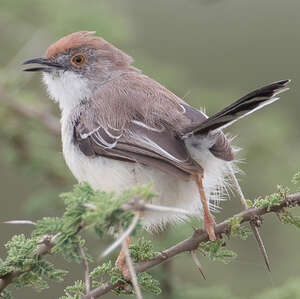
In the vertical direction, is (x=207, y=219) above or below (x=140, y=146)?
below

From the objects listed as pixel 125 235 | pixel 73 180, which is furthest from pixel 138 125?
pixel 125 235

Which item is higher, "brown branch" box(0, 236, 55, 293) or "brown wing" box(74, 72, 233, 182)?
"brown wing" box(74, 72, 233, 182)

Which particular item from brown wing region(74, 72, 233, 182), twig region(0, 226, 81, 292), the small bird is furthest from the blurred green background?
twig region(0, 226, 81, 292)

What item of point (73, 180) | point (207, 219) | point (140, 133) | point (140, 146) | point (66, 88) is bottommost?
point (207, 219)

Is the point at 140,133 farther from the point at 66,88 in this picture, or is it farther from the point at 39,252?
the point at 39,252

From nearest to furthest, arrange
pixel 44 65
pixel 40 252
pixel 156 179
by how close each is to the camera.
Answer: pixel 40 252, pixel 156 179, pixel 44 65

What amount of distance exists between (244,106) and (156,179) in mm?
804

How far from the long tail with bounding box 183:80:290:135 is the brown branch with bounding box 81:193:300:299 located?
63cm

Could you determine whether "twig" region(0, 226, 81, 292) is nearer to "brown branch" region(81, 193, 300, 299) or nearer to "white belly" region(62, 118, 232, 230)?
"brown branch" region(81, 193, 300, 299)

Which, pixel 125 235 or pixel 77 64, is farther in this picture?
pixel 77 64

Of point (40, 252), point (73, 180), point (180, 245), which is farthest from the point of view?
point (73, 180)

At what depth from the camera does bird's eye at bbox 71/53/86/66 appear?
17.7ft

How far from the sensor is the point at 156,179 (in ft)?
13.5

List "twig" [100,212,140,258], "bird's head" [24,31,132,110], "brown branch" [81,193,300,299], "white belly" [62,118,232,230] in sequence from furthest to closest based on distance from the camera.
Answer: "bird's head" [24,31,132,110] < "white belly" [62,118,232,230] < "brown branch" [81,193,300,299] < "twig" [100,212,140,258]
